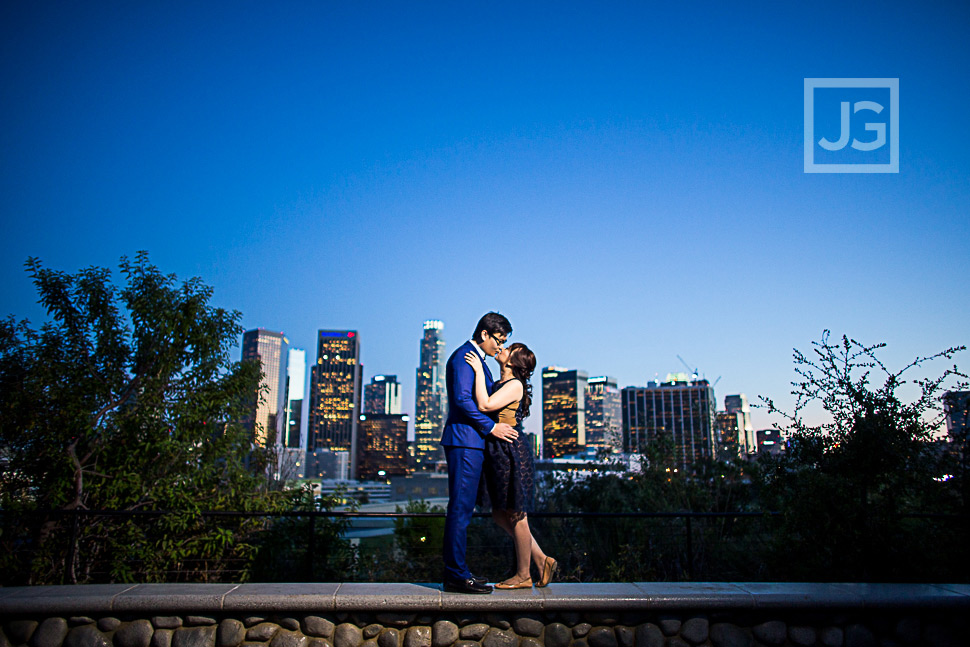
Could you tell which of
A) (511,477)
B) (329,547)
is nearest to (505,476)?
(511,477)

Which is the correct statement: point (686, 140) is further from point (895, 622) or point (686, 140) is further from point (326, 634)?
point (326, 634)

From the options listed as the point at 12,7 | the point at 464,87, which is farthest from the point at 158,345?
the point at 464,87

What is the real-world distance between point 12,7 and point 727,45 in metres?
12.2

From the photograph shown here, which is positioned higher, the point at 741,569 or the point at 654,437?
the point at 654,437

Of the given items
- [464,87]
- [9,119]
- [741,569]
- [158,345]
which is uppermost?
[464,87]

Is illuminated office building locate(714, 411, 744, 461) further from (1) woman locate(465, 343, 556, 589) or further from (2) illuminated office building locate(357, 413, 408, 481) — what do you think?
(2) illuminated office building locate(357, 413, 408, 481)

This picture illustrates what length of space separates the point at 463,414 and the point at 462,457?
9.6 inches

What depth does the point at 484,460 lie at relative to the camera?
10.7ft

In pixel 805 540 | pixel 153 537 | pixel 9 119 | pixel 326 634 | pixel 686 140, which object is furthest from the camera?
pixel 686 140

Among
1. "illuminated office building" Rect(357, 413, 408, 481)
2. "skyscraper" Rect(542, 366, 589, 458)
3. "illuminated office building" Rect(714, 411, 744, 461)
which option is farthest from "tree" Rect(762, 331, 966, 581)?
"illuminated office building" Rect(357, 413, 408, 481)

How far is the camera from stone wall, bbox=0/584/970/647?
2879 millimetres

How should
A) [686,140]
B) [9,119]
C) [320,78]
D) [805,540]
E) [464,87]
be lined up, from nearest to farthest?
1. [805,540]
2. [9,119]
3. [686,140]
4. [464,87]
5. [320,78]

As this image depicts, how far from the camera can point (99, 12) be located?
371 inches

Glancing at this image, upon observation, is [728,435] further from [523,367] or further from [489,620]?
[489,620]
